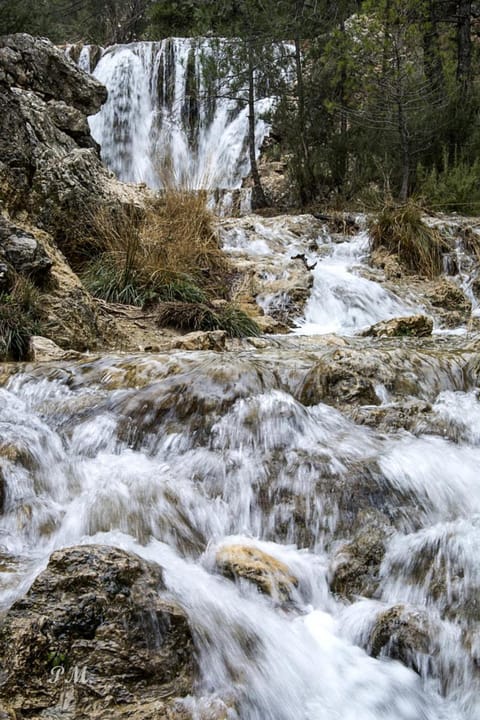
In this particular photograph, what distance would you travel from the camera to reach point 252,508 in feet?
8.94

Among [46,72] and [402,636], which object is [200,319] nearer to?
[402,636]

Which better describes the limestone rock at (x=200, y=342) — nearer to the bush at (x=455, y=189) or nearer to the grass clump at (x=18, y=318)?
the grass clump at (x=18, y=318)

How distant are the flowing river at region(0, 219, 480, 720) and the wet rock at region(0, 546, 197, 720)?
16 centimetres

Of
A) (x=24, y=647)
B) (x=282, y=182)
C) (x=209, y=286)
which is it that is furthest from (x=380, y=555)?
(x=282, y=182)

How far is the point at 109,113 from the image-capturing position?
45.4 feet

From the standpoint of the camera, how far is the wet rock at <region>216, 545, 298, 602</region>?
2.26 metres

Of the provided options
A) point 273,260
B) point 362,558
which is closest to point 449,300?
point 273,260

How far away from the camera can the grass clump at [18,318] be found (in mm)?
4191

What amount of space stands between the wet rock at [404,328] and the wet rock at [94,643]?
13.9 ft

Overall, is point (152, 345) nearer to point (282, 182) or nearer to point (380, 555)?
point (380, 555)

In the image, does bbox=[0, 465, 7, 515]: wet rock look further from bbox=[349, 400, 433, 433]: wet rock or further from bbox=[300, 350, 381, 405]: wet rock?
bbox=[349, 400, 433, 433]: wet rock

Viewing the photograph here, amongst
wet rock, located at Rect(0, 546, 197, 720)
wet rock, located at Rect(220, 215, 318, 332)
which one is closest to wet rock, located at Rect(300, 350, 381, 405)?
wet rock, located at Rect(0, 546, 197, 720)

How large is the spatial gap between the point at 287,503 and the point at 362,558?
0.42m

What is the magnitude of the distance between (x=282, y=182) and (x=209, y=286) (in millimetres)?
6052
